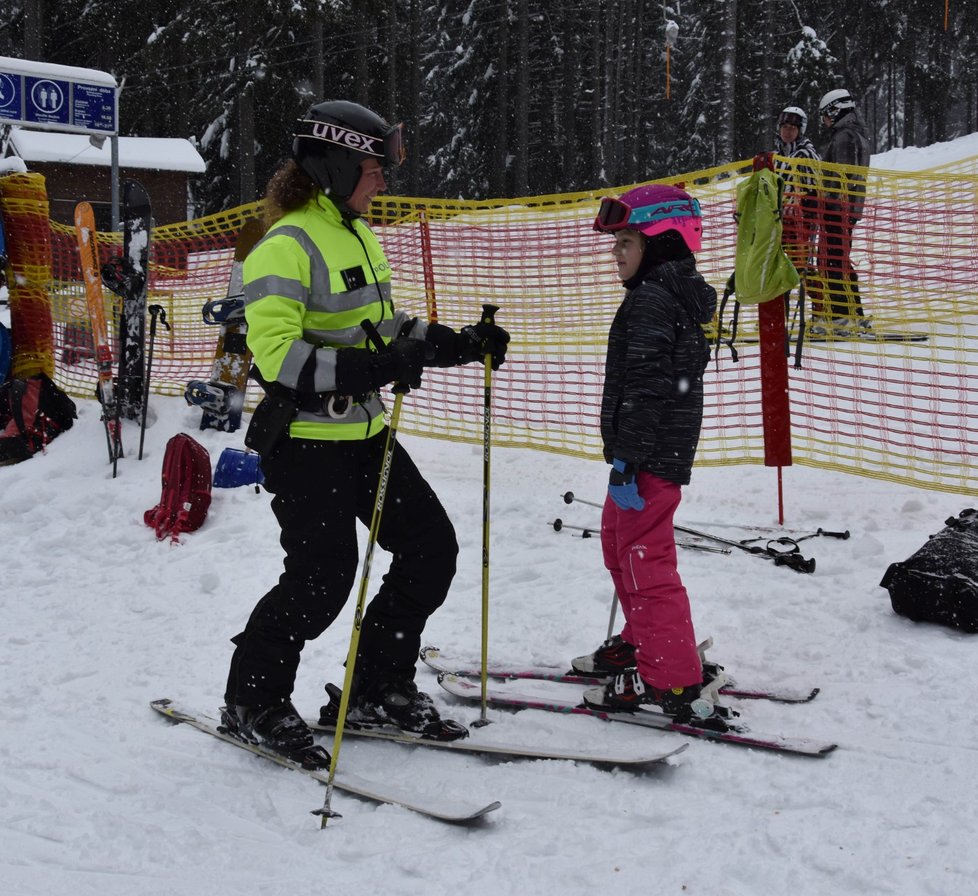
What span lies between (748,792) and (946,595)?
168 centimetres

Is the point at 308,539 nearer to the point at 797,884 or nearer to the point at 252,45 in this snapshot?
the point at 797,884

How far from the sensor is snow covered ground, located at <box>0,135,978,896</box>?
8.73 ft

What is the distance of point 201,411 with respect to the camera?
26.3 ft

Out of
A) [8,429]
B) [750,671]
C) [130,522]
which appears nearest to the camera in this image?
[750,671]

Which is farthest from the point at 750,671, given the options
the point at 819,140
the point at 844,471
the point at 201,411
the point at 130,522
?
the point at 819,140

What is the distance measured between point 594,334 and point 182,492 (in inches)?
136

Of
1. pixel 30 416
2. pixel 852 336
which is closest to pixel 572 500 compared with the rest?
pixel 852 336

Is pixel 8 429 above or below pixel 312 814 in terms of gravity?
above

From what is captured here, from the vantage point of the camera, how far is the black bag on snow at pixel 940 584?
4.12 meters

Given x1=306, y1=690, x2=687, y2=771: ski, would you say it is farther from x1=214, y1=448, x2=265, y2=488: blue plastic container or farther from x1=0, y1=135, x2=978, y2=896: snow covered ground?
x1=214, y1=448, x2=265, y2=488: blue plastic container

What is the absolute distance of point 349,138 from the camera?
3260mm

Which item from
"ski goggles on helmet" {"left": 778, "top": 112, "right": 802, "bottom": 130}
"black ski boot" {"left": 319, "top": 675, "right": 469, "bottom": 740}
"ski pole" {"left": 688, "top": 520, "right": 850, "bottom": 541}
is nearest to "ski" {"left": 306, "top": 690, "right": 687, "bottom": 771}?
"black ski boot" {"left": 319, "top": 675, "right": 469, "bottom": 740}

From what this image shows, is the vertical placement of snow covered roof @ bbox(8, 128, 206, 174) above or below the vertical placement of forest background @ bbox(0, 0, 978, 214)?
below

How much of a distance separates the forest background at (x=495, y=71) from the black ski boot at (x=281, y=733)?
2118 cm
